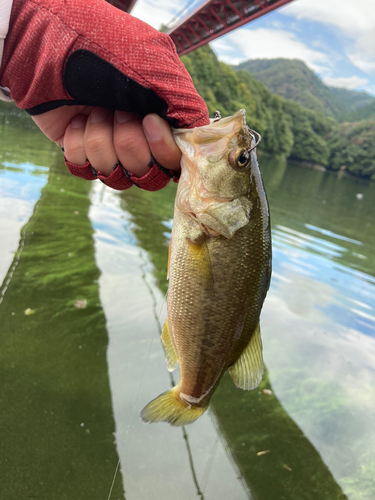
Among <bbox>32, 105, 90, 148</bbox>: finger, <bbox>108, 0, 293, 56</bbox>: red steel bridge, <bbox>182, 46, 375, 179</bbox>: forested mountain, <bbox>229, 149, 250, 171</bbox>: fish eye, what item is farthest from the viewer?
<bbox>182, 46, 375, 179</bbox>: forested mountain

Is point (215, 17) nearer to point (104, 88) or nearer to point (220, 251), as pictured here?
point (104, 88)

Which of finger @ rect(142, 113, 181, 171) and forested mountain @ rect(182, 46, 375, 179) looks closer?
finger @ rect(142, 113, 181, 171)

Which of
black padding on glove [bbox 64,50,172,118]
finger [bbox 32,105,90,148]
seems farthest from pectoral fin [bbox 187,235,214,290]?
finger [bbox 32,105,90,148]

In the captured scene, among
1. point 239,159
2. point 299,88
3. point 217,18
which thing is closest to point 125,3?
point 217,18

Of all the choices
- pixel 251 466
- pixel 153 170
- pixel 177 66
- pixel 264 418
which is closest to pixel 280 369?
pixel 264 418

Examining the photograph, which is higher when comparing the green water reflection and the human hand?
the human hand

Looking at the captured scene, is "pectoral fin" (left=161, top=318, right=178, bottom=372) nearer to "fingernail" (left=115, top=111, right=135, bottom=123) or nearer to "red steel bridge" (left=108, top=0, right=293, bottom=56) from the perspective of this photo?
"fingernail" (left=115, top=111, right=135, bottom=123)
